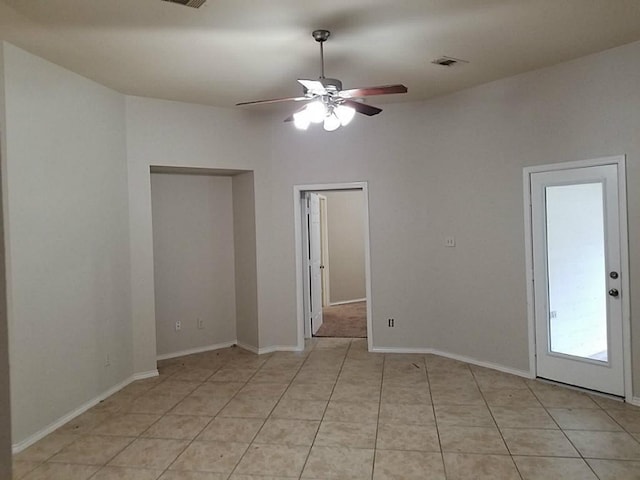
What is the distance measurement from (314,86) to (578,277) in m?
2.89

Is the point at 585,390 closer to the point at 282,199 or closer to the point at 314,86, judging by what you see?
the point at 314,86

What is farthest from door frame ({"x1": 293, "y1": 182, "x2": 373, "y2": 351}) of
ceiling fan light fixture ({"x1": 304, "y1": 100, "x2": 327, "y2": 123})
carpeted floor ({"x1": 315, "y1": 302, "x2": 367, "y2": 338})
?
ceiling fan light fixture ({"x1": 304, "y1": 100, "x2": 327, "y2": 123})

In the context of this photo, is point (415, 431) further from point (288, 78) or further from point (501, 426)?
point (288, 78)

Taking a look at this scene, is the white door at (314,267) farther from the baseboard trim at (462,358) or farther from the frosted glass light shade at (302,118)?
the frosted glass light shade at (302,118)

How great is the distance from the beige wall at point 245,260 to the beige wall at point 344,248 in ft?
10.2

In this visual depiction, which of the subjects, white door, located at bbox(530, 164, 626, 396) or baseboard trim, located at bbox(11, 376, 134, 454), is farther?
white door, located at bbox(530, 164, 626, 396)

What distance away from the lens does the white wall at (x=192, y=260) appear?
538 cm

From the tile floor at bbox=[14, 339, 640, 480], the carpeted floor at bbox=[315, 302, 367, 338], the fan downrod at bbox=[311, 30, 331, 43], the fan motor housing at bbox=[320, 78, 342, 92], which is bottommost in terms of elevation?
the tile floor at bbox=[14, 339, 640, 480]

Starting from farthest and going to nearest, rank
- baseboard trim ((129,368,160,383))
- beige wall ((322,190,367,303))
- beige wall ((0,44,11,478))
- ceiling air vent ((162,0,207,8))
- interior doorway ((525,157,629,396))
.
A: beige wall ((322,190,367,303)) < baseboard trim ((129,368,160,383)) < interior doorway ((525,157,629,396)) < ceiling air vent ((162,0,207,8)) < beige wall ((0,44,11,478))

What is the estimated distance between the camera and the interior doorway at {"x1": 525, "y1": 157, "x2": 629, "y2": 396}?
3768 millimetres

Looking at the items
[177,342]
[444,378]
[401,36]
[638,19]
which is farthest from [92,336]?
[638,19]

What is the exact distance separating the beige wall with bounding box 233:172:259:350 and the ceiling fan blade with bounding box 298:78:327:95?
2.41 metres

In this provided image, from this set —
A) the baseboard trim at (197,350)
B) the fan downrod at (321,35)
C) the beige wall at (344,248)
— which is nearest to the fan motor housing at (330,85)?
the fan downrod at (321,35)

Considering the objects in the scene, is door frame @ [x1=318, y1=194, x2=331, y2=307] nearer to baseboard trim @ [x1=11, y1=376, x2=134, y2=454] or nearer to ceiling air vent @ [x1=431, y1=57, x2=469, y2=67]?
baseboard trim @ [x1=11, y1=376, x2=134, y2=454]
